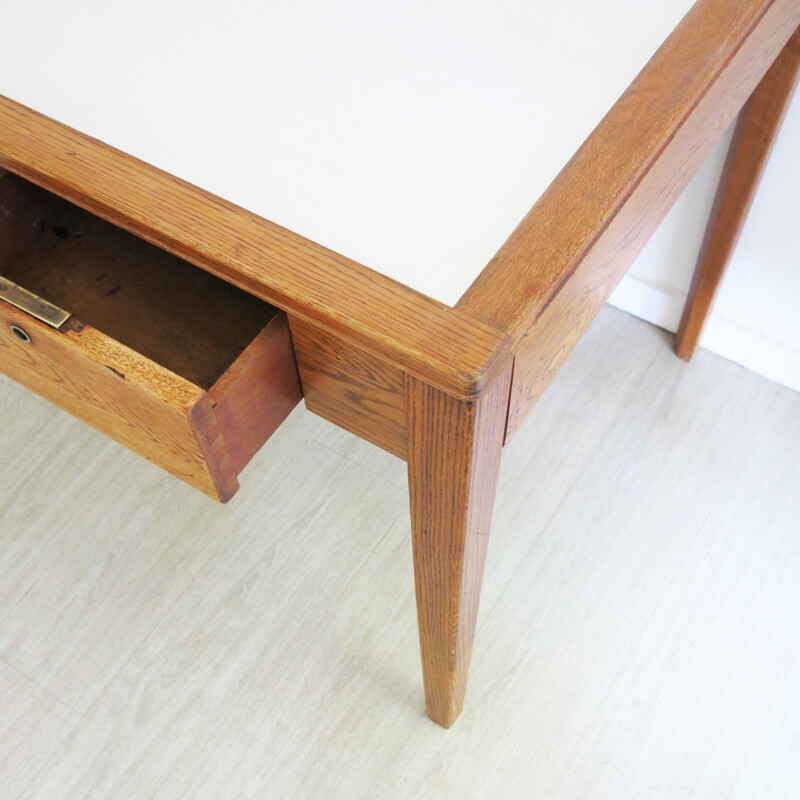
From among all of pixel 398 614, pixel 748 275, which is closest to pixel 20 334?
pixel 398 614

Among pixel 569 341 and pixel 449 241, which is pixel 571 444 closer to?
pixel 569 341

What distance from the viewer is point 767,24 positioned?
687 millimetres

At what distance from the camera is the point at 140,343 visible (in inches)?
28.9

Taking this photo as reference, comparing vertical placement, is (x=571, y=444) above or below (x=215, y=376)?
below

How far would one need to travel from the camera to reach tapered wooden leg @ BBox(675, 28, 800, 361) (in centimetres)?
88

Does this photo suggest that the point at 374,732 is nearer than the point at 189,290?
No

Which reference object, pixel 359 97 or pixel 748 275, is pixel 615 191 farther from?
pixel 748 275

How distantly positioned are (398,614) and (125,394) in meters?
0.53

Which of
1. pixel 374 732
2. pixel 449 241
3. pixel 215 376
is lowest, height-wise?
pixel 374 732

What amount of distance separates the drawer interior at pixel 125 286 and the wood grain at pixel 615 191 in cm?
24

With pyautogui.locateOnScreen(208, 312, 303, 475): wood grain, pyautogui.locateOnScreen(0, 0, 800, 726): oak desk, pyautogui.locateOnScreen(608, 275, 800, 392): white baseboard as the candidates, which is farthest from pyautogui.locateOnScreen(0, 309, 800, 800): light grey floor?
pyautogui.locateOnScreen(208, 312, 303, 475): wood grain

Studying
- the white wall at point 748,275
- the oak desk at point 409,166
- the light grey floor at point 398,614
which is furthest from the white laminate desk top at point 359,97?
the light grey floor at point 398,614

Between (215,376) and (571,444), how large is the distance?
21.8 inches

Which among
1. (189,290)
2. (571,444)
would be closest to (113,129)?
(189,290)
